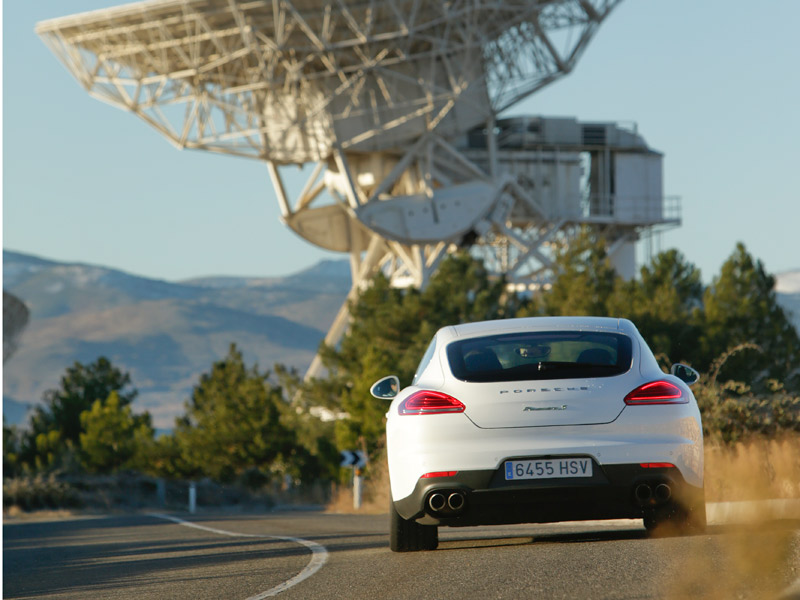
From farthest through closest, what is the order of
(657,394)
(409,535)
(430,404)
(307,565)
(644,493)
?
(307,565), (409,535), (430,404), (657,394), (644,493)

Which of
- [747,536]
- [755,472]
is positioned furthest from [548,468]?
[755,472]

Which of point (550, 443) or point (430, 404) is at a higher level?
point (430, 404)

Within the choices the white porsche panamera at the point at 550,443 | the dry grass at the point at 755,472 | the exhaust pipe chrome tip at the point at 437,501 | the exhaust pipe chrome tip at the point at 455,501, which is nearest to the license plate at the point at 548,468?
the white porsche panamera at the point at 550,443

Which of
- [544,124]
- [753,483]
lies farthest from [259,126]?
[753,483]

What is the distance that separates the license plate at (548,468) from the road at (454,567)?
0.57 meters

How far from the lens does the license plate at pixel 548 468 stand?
9.50m

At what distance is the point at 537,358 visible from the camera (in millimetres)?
10398

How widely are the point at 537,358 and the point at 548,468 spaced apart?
3.69 feet

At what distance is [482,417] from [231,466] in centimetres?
4412

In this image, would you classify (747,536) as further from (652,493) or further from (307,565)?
(307,565)

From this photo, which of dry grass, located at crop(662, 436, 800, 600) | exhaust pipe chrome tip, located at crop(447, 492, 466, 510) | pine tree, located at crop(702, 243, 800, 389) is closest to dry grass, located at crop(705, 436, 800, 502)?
dry grass, located at crop(662, 436, 800, 600)

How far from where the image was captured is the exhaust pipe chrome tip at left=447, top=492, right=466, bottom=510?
9.66 m

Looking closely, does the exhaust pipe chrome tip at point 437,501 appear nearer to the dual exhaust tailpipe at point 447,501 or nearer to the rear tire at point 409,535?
the dual exhaust tailpipe at point 447,501

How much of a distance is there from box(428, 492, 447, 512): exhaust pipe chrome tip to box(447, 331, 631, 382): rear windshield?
2.72 feet
